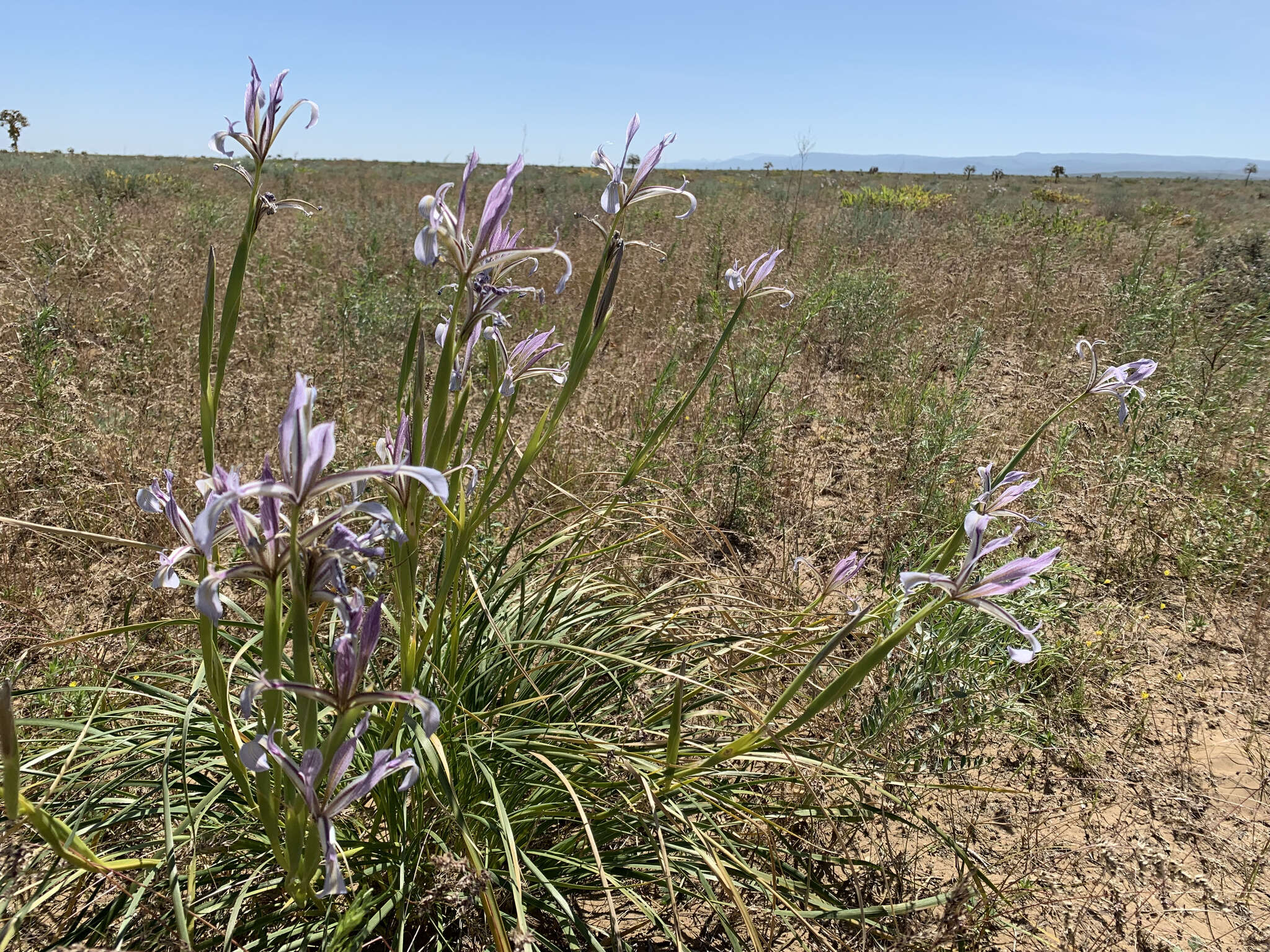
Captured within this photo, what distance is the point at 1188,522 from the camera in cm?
340

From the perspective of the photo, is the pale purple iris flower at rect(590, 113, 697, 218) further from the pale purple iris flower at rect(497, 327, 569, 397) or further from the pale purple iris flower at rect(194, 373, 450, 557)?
the pale purple iris flower at rect(194, 373, 450, 557)

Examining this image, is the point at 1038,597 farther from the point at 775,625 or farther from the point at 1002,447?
the point at 1002,447

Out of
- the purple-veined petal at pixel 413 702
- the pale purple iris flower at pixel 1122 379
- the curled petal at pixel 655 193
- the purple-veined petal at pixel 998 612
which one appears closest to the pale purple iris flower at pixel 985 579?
the purple-veined petal at pixel 998 612

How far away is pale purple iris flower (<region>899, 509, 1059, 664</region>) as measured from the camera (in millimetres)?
1045

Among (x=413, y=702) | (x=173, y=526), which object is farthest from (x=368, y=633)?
(x=173, y=526)

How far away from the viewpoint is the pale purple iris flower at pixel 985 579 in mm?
1045

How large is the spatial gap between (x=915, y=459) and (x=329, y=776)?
10.3 feet

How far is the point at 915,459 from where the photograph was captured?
3518 mm

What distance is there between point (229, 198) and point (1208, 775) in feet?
33.9

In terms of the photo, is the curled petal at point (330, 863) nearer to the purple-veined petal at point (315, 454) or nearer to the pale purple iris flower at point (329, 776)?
the pale purple iris flower at point (329, 776)

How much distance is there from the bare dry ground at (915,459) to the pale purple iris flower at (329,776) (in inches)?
32.1

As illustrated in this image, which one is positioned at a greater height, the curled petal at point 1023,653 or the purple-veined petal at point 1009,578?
the purple-veined petal at point 1009,578

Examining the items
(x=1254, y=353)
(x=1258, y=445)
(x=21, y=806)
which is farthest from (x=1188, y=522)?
(x=21, y=806)

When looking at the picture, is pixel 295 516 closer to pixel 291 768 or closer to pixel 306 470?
pixel 306 470
